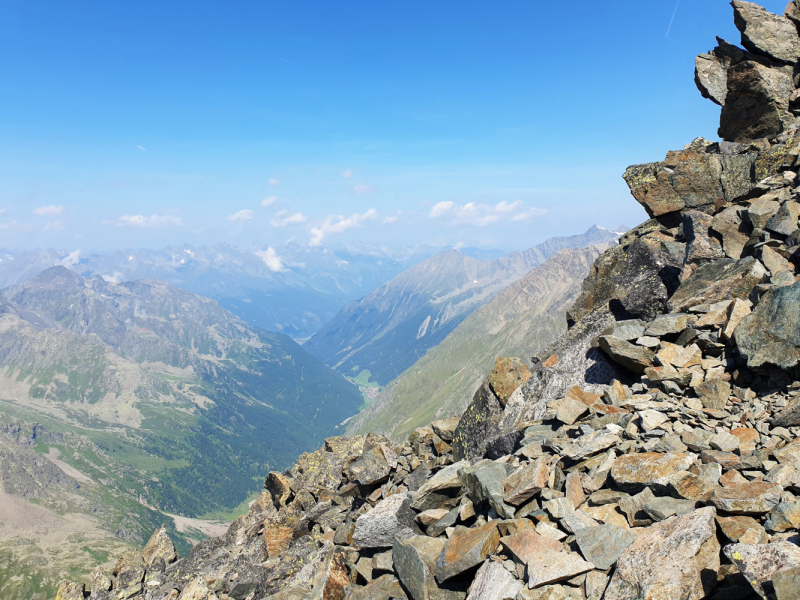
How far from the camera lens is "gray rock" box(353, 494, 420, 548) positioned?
543 inches

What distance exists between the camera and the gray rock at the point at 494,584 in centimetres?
883

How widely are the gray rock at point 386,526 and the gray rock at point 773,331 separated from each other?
37.0ft

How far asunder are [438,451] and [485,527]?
1195 centimetres

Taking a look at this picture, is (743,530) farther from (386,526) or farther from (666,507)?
(386,526)

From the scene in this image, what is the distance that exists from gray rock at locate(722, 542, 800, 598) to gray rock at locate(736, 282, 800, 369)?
7.28 meters

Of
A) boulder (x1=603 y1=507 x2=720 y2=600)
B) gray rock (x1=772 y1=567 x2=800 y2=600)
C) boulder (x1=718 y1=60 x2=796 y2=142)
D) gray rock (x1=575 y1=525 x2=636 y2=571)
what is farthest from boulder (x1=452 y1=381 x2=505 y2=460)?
boulder (x1=718 y1=60 x2=796 y2=142)

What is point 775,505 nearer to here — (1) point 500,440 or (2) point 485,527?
(2) point 485,527

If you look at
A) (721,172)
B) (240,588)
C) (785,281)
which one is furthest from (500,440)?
(721,172)

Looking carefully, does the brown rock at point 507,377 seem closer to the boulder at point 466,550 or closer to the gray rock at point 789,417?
the boulder at point 466,550

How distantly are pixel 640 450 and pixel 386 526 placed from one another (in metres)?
8.21

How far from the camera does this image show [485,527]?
428 inches

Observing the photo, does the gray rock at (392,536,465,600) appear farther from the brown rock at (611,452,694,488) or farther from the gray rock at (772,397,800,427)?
the gray rock at (772,397,800,427)

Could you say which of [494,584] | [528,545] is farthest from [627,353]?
[494,584]

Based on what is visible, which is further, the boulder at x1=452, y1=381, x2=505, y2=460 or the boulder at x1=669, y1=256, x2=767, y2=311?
the boulder at x1=452, y1=381, x2=505, y2=460
